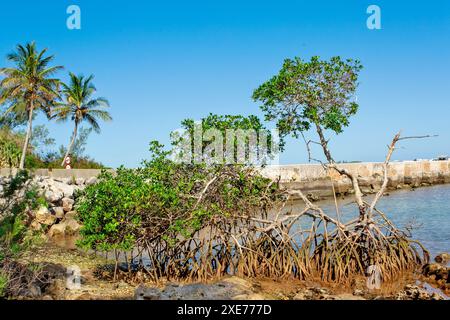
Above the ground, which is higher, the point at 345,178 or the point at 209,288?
the point at 345,178

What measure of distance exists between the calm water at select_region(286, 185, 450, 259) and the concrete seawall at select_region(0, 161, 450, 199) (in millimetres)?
1862

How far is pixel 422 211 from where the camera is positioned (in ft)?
98.7

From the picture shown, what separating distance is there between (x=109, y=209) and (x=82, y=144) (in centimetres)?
3238

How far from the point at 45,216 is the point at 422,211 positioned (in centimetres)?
1971

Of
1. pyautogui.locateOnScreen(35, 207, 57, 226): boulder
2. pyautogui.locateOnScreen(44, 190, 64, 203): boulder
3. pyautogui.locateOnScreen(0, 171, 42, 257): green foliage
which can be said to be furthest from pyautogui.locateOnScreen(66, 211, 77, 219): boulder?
pyautogui.locateOnScreen(0, 171, 42, 257): green foliage

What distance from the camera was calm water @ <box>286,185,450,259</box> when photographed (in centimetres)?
2027

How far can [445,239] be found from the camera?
66.3 feet

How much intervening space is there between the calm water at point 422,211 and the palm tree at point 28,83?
2049cm

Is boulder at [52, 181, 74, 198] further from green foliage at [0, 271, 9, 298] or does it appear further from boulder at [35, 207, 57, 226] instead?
green foliage at [0, 271, 9, 298]

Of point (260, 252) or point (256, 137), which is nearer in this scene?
point (260, 252)

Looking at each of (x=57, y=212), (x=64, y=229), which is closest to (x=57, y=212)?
(x=57, y=212)

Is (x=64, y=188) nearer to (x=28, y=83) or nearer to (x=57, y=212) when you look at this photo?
(x=57, y=212)

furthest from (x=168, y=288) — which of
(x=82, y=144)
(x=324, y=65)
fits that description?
(x=82, y=144)
